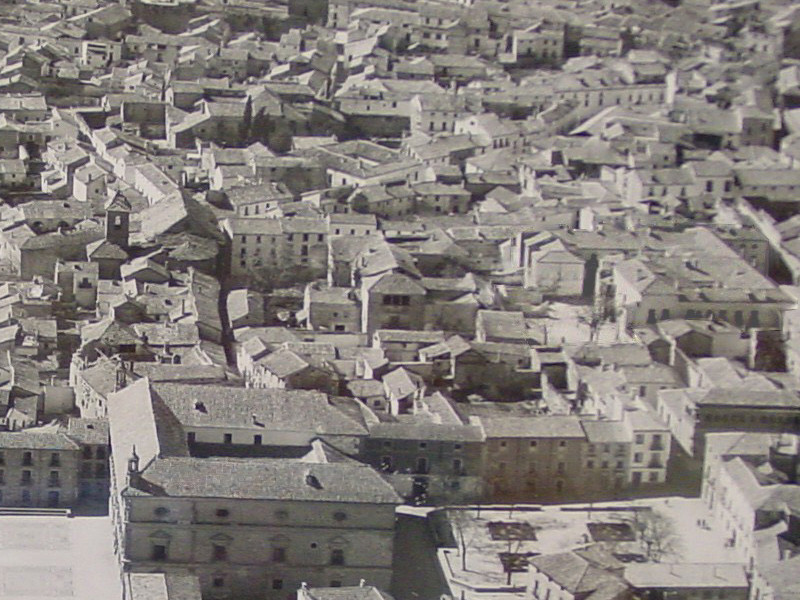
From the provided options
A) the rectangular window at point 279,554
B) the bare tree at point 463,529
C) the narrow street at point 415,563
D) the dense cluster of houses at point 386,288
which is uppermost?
the dense cluster of houses at point 386,288

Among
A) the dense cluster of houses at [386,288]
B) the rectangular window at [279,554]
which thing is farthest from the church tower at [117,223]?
the rectangular window at [279,554]

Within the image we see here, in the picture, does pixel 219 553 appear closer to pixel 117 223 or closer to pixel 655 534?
pixel 655 534

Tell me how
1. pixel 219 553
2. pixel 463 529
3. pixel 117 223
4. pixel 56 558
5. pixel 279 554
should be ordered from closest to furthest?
pixel 219 553 → pixel 279 554 → pixel 56 558 → pixel 463 529 → pixel 117 223

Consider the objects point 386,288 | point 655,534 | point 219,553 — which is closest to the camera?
point 219,553

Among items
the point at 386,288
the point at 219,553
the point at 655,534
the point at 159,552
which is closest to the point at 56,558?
the point at 159,552

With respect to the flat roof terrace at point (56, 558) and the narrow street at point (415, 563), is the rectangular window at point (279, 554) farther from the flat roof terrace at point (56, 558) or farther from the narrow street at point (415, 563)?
the flat roof terrace at point (56, 558)

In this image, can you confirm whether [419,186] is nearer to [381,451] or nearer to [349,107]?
[349,107]

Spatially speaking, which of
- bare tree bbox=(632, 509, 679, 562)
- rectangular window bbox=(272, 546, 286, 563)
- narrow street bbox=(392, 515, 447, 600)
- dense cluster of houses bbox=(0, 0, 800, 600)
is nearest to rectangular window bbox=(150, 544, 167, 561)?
dense cluster of houses bbox=(0, 0, 800, 600)

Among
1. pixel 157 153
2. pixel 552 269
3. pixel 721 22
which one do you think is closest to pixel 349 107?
pixel 157 153
